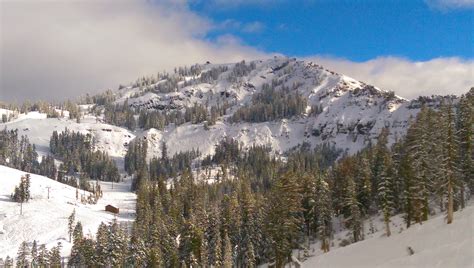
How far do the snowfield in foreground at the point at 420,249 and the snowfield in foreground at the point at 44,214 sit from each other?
9260 centimetres

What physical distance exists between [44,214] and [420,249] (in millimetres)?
136996

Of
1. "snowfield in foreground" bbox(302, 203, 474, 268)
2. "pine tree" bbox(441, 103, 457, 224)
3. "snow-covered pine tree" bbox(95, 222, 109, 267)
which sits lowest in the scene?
"snow-covered pine tree" bbox(95, 222, 109, 267)

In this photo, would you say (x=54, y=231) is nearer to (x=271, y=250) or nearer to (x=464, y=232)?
(x=271, y=250)

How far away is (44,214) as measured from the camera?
504ft

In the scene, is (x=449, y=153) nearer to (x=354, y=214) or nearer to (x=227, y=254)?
(x=354, y=214)

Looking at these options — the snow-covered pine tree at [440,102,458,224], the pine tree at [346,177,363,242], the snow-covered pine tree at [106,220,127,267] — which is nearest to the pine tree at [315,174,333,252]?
the pine tree at [346,177,363,242]

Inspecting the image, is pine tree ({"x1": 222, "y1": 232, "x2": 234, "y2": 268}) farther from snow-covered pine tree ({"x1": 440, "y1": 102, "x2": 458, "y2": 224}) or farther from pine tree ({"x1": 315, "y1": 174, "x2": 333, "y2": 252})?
snow-covered pine tree ({"x1": 440, "y1": 102, "x2": 458, "y2": 224})

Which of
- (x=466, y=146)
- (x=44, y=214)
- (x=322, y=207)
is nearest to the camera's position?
(x=466, y=146)

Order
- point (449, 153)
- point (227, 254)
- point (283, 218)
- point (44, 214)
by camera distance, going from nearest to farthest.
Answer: point (449, 153)
point (283, 218)
point (227, 254)
point (44, 214)

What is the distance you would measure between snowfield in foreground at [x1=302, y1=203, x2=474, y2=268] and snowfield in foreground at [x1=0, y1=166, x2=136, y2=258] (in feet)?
304

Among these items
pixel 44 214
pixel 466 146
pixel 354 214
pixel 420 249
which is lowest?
pixel 44 214

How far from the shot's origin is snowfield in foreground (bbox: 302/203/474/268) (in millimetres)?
38500

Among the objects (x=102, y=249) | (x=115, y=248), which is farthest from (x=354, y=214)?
(x=102, y=249)

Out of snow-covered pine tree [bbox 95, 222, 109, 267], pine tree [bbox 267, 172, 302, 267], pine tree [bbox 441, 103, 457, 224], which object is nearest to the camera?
pine tree [bbox 441, 103, 457, 224]
